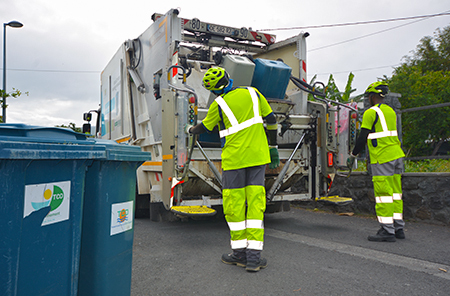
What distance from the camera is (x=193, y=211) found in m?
3.71

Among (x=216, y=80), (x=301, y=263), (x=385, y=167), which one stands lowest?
(x=301, y=263)

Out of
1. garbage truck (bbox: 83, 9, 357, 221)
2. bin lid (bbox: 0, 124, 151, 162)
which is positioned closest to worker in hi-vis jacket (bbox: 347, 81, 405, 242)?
garbage truck (bbox: 83, 9, 357, 221)

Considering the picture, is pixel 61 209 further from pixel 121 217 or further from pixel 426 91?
pixel 426 91

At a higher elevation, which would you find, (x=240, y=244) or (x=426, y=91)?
(x=426, y=91)

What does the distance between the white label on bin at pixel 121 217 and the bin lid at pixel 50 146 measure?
253mm

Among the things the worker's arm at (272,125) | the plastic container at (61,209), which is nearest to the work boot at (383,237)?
the worker's arm at (272,125)

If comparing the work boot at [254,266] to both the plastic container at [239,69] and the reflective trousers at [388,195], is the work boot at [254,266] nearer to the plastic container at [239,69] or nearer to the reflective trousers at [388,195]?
the reflective trousers at [388,195]

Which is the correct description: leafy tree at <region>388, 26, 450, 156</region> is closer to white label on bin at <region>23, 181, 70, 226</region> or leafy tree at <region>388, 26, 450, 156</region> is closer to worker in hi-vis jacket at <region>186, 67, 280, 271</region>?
worker in hi-vis jacket at <region>186, 67, 280, 271</region>

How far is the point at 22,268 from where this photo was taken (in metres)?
1.44

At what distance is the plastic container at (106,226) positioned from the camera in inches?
71.1

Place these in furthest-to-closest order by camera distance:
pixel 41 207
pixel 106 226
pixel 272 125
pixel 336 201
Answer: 1. pixel 336 201
2. pixel 272 125
3. pixel 106 226
4. pixel 41 207

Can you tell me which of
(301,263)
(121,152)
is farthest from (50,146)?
(301,263)

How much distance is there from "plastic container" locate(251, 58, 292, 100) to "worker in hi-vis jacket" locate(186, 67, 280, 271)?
1.17 metres

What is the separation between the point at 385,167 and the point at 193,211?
2223mm
